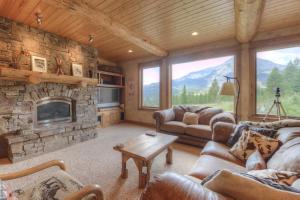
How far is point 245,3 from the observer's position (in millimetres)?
1997

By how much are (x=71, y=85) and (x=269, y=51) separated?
4710mm

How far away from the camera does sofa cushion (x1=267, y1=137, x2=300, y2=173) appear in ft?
3.91

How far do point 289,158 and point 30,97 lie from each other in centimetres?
399

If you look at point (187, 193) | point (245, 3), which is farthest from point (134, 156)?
point (245, 3)

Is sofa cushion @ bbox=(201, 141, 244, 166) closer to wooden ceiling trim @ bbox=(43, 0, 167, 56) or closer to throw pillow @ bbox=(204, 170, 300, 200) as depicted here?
throw pillow @ bbox=(204, 170, 300, 200)

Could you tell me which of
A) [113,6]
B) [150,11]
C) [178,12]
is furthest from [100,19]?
[178,12]

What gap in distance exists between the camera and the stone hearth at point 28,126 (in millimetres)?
2723

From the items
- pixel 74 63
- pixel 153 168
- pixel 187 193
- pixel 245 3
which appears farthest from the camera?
pixel 74 63

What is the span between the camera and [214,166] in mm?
1610

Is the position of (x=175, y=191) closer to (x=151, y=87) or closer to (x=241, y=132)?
(x=241, y=132)

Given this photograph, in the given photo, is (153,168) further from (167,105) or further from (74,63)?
(74,63)

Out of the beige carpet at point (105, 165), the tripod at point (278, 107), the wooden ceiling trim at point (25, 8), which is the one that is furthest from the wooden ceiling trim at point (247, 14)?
the wooden ceiling trim at point (25, 8)

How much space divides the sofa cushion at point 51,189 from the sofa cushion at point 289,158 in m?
1.71

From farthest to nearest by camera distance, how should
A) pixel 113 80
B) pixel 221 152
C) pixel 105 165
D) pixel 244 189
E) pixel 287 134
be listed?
pixel 113 80 < pixel 105 165 < pixel 221 152 < pixel 287 134 < pixel 244 189
